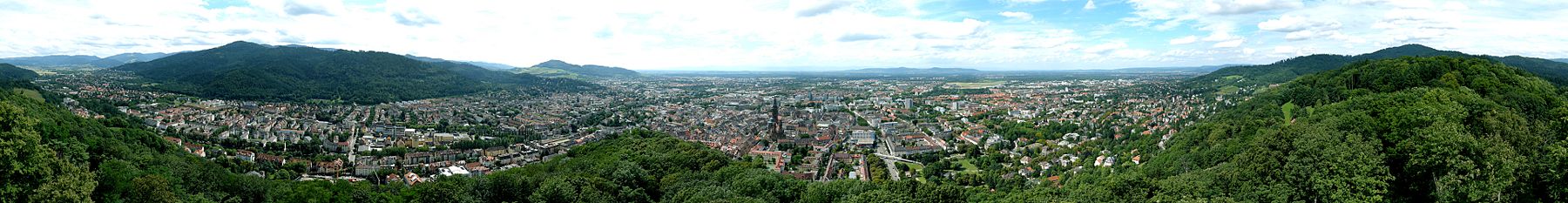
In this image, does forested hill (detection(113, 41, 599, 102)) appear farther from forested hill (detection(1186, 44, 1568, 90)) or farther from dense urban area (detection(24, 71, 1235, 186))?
forested hill (detection(1186, 44, 1568, 90))

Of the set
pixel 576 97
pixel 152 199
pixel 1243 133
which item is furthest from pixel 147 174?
pixel 576 97

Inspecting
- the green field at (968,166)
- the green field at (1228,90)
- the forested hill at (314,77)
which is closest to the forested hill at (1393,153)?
the green field at (968,166)

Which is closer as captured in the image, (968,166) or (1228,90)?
(968,166)

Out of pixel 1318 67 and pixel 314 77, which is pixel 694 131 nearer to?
pixel 1318 67

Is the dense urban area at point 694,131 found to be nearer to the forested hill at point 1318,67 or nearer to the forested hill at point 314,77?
the forested hill at point 1318,67

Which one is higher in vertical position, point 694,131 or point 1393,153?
point 1393,153

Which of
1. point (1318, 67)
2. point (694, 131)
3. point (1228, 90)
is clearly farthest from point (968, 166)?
point (1318, 67)

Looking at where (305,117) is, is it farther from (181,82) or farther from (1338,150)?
(1338,150)

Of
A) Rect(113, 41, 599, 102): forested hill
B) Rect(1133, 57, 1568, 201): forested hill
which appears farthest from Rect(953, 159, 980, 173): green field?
Rect(113, 41, 599, 102): forested hill
